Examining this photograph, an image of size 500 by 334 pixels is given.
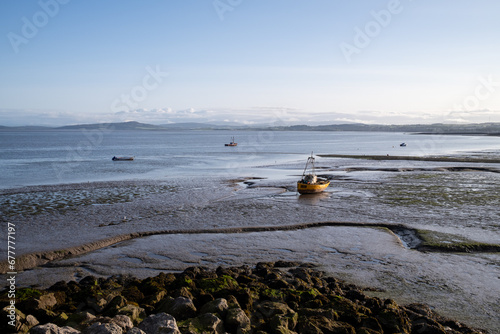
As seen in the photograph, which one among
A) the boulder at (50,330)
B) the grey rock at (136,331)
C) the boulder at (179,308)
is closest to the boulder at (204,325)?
the boulder at (179,308)

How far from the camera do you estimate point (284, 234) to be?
21.0 meters

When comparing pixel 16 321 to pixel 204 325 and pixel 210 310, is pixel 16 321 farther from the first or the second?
pixel 210 310

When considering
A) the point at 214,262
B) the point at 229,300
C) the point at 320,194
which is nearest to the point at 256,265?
the point at 214,262

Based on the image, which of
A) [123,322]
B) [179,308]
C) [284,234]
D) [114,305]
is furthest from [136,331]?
[284,234]

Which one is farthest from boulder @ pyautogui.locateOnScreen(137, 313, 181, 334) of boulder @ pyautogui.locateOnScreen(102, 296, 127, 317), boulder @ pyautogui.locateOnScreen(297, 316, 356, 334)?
boulder @ pyautogui.locateOnScreen(297, 316, 356, 334)

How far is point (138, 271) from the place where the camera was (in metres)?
15.3

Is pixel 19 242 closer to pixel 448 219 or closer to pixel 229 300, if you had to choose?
pixel 229 300

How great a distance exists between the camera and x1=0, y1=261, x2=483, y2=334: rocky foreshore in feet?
29.3

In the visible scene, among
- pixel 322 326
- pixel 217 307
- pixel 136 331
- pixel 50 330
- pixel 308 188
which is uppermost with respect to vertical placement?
pixel 50 330

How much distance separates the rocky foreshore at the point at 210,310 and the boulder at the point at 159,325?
1 cm

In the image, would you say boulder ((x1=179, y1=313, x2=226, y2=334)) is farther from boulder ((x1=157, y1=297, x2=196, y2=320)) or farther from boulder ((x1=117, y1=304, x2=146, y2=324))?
boulder ((x1=117, y1=304, x2=146, y2=324))

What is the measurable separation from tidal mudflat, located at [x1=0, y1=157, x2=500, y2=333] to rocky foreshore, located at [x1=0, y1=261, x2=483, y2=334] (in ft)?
7.82

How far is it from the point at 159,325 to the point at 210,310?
164 centimetres

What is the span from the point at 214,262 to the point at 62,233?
351 inches
